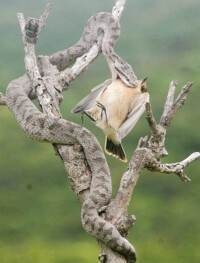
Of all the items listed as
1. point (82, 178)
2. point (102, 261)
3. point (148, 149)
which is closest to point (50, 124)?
point (82, 178)

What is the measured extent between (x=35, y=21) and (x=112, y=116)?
3.25 feet

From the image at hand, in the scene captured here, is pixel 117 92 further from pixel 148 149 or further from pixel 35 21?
pixel 35 21

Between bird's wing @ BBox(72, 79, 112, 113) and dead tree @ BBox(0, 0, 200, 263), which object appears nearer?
dead tree @ BBox(0, 0, 200, 263)

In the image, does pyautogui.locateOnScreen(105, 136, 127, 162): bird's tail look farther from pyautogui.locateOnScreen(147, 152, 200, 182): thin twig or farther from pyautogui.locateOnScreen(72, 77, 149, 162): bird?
pyautogui.locateOnScreen(147, 152, 200, 182): thin twig

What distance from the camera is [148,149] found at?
2.84 metres

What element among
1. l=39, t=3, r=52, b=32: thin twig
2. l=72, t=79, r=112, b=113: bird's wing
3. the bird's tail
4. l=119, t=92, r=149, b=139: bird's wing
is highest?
l=39, t=3, r=52, b=32: thin twig

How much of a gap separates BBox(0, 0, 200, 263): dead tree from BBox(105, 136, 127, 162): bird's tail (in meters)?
0.05

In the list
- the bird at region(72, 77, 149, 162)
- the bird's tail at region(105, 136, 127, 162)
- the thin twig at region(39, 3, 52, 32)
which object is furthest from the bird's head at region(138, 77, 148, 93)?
the thin twig at region(39, 3, 52, 32)

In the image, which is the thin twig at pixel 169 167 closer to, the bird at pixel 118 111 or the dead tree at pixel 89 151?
the dead tree at pixel 89 151

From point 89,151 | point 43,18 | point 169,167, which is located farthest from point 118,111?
point 43,18

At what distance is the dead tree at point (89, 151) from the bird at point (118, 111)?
0.31 ft

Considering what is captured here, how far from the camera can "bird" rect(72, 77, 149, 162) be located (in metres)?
2.78

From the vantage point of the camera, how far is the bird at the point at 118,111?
109 inches

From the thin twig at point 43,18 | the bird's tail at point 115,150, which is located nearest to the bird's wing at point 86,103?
the bird's tail at point 115,150
